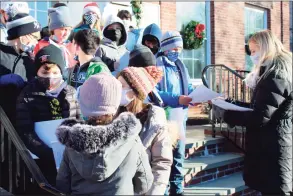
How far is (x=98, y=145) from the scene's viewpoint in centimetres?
186

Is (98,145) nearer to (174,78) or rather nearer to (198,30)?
(174,78)

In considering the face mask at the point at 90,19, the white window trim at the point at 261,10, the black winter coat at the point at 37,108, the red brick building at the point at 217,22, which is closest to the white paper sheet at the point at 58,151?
the black winter coat at the point at 37,108

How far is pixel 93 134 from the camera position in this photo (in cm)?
186

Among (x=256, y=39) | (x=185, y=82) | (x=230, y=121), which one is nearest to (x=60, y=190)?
(x=230, y=121)

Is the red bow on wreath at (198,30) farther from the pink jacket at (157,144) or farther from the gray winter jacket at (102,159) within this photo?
the gray winter jacket at (102,159)

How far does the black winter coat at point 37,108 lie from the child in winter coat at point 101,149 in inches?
28.0

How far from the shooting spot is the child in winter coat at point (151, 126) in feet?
7.45

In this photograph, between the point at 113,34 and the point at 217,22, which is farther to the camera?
the point at 217,22

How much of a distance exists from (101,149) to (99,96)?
27cm

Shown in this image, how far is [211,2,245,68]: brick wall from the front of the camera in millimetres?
9828

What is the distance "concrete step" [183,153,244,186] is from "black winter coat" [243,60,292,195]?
4.91 feet

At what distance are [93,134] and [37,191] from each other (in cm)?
127

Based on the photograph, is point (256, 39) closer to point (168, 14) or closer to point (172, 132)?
point (172, 132)

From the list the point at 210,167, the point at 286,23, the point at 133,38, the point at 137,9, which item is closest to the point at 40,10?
the point at 137,9
